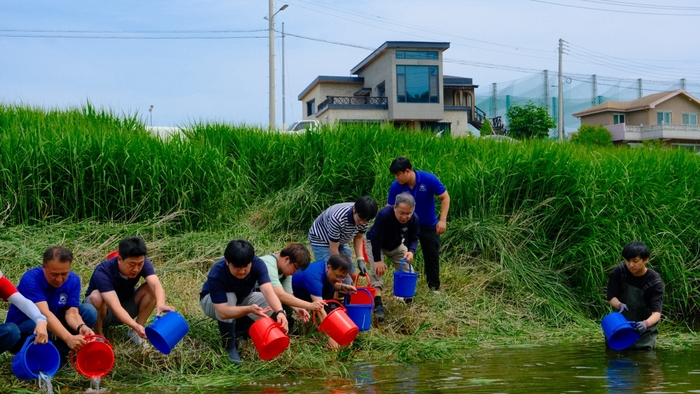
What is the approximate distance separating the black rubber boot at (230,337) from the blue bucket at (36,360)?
1169mm

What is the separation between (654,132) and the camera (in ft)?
127

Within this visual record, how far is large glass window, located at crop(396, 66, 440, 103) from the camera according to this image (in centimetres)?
3195

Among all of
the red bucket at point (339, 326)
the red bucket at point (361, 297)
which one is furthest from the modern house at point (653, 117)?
the red bucket at point (339, 326)

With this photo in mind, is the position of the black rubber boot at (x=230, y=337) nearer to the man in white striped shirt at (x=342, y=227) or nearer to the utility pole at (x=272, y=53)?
the man in white striped shirt at (x=342, y=227)

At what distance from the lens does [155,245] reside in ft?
27.6

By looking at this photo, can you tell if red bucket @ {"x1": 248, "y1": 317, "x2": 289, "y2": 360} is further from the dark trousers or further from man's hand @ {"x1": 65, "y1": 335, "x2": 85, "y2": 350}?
the dark trousers

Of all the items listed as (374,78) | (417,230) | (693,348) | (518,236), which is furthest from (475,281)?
(374,78)

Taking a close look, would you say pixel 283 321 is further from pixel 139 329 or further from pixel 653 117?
pixel 653 117

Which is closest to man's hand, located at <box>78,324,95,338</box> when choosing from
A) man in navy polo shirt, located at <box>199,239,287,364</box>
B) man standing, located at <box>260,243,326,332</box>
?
man in navy polo shirt, located at <box>199,239,287,364</box>

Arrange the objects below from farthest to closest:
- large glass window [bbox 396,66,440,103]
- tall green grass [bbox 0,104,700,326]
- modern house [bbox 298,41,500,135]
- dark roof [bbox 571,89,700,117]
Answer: dark roof [bbox 571,89,700,117] → large glass window [bbox 396,66,440,103] → modern house [bbox 298,41,500,135] → tall green grass [bbox 0,104,700,326]

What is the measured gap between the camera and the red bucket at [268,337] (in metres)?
4.88

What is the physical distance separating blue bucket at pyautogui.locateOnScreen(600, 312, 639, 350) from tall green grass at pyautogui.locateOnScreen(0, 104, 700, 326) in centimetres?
151

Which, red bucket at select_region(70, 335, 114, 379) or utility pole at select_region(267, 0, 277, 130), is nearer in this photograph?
red bucket at select_region(70, 335, 114, 379)

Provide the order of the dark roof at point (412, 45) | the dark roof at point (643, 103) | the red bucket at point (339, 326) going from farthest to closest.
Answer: the dark roof at point (643, 103) < the dark roof at point (412, 45) < the red bucket at point (339, 326)
